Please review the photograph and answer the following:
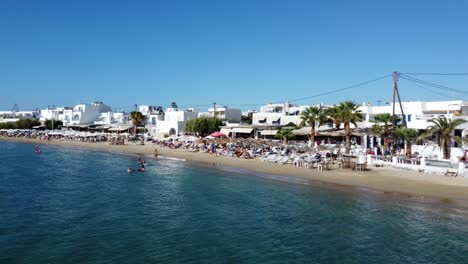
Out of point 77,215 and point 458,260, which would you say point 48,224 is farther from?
point 458,260

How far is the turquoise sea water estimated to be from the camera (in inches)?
526

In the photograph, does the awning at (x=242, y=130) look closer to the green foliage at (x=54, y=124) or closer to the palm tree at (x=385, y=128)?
the palm tree at (x=385, y=128)

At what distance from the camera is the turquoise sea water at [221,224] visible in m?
13.4

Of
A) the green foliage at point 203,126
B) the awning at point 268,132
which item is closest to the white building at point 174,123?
the green foliage at point 203,126

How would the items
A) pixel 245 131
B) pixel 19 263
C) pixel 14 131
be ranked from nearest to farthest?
pixel 19 263 → pixel 245 131 → pixel 14 131

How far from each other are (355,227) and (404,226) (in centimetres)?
211

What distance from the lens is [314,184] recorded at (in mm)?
26359

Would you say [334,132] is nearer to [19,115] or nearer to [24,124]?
[24,124]

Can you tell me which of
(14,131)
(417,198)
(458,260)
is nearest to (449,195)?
(417,198)

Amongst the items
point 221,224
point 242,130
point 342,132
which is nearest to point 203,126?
point 242,130

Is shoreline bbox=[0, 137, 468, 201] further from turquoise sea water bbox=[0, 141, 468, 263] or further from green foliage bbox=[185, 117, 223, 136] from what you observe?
green foliage bbox=[185, 117, 223, 136]

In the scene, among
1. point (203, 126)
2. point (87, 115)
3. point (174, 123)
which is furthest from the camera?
point (87, 115)

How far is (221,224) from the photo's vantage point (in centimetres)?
1700

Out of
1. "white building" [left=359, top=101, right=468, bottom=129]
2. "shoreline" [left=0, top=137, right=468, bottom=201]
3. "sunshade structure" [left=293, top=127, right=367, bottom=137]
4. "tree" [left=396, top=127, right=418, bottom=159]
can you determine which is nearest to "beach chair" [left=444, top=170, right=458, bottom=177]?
"shoreline" [left=0, top=137, right=468, bottom=201]
